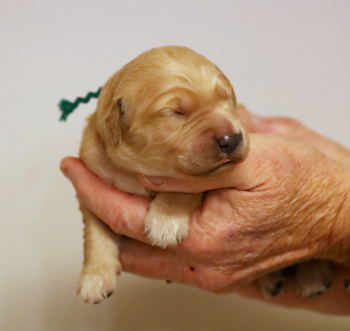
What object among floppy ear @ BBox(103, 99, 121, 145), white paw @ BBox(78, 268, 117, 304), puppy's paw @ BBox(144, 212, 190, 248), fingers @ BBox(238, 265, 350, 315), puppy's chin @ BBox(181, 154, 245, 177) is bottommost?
fingers @ BBox(238, 265, 350, 315)

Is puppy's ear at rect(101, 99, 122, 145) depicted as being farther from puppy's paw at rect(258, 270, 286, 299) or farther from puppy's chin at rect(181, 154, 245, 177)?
puppy's paw at rect(258, 270, 286, 299)

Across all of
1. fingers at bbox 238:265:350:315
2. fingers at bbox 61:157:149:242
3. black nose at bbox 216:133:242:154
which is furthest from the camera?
fingers at bbox 238:265:350:315

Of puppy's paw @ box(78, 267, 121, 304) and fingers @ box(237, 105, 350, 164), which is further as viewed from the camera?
fingers @ box(237, 105, 350, 164)

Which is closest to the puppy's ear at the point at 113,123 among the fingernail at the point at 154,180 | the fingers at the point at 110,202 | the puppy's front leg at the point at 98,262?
the fingernail at the point at 154,180

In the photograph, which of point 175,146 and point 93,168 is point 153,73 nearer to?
point 175,146

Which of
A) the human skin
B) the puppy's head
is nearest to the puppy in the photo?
the puppy's head

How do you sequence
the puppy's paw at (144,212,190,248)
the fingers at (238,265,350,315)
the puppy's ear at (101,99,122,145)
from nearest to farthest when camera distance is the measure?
the puppy's ear at (101,99,122,145) < the puppy's paw at (144,212,190,248) < the fingers at (238,265,350,315)

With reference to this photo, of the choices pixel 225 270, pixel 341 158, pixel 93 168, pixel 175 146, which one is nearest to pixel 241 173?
pixel 175 146
